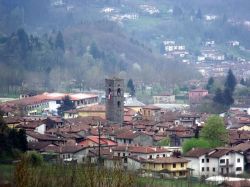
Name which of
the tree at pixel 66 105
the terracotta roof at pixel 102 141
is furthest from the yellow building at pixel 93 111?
Answer: the terracotta roof at pixel 102 141

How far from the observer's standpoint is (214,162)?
3456 cm

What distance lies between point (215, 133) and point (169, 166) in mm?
4627

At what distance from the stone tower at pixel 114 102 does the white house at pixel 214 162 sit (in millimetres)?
11959

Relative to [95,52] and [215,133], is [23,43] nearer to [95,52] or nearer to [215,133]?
[95,52]

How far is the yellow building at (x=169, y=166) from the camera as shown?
33.3 meters

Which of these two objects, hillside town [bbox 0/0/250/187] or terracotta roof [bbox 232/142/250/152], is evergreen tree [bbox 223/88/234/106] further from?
terracotta roof [bbox 232/142/250/152]

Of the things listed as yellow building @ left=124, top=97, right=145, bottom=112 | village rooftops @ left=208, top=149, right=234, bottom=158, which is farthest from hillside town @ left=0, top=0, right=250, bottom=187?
yellow building @ left=124, top=97, right=145, bottom=112

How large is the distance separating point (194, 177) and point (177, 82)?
43062 millimetres

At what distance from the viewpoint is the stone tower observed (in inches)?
1834

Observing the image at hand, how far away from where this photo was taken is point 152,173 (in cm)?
3241

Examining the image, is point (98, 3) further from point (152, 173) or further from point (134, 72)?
point (152, 173)

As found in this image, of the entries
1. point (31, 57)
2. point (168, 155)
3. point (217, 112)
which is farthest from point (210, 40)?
point (168, 155)

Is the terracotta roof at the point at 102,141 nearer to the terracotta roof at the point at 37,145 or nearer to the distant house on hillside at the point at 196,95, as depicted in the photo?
the terracotta roof at the point at 37,145

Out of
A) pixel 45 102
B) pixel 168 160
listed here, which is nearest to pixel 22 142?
pixel 168 160
